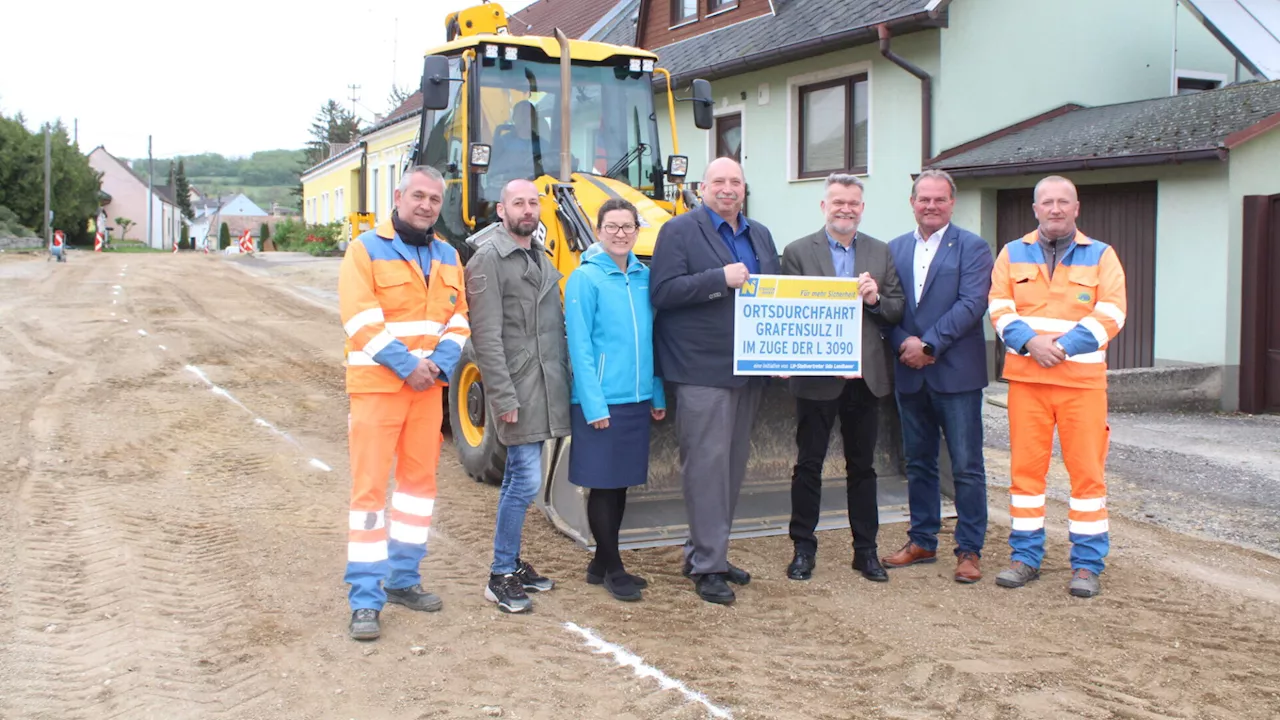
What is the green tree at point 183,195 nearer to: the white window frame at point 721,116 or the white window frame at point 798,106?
the white window frame at point 721,116

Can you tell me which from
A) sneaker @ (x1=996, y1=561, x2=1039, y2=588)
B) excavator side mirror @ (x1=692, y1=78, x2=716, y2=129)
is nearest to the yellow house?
excavator side mirror @ (x1=692, y1=78, x2=716, y2=129)

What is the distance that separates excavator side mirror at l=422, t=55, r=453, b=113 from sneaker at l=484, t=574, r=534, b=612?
3.61 meters

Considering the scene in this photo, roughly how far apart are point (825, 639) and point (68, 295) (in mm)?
20614

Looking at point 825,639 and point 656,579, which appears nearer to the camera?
point 825,639

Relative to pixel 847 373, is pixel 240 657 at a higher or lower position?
lower

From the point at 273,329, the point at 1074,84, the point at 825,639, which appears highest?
the point at 1074,84

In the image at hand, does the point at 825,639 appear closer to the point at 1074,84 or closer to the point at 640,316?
the point at 640,316

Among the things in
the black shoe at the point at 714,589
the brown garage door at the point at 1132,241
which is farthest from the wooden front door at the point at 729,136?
the black shoe at the point at 714,589

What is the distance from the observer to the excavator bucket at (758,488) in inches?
251

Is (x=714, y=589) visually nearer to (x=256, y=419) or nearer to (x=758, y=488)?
(x=758, y=488)

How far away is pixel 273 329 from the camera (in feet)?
57.9

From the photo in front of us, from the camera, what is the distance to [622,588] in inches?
222

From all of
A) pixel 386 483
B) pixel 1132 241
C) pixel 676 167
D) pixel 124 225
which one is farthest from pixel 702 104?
pixel 124 225

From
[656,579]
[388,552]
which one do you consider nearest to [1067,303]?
[656,579]
